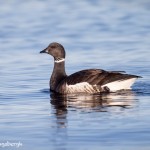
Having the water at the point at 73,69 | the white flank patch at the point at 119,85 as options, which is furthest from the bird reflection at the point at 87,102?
the white flank patch at the point at 119,85

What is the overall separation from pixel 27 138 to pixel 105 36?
58.1 ft

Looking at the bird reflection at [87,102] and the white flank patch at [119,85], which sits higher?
the white flank patch at [119,85]

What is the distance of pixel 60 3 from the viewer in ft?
150

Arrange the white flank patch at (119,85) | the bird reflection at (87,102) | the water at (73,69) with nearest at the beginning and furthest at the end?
the water at (73,69), the bird reflection at (87,102), the white flank patch at (119,85)

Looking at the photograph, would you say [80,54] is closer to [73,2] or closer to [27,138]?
[27,138]

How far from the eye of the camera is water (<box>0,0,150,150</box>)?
1506 centimetres

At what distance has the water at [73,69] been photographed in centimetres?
1506

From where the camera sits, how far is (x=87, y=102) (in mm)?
19422

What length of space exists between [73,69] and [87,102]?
5.39 meters

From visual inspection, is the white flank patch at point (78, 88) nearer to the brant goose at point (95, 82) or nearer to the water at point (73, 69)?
the brant goose at point (95, 82)

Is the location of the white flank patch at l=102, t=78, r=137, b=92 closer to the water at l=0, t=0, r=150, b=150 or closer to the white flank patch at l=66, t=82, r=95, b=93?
the water at l=0, t=0, r=150, b=150

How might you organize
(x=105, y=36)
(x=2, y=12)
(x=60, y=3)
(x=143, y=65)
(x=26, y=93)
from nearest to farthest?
(x=26, y=93)
(x=143, y=65)
(x=105, y=36)
(x=2, y=12)
(x=60, y=3)

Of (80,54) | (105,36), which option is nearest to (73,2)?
(105,36)

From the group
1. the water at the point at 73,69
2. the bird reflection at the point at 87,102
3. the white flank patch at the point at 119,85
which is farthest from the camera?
the white flank patch at the point at 119,85
